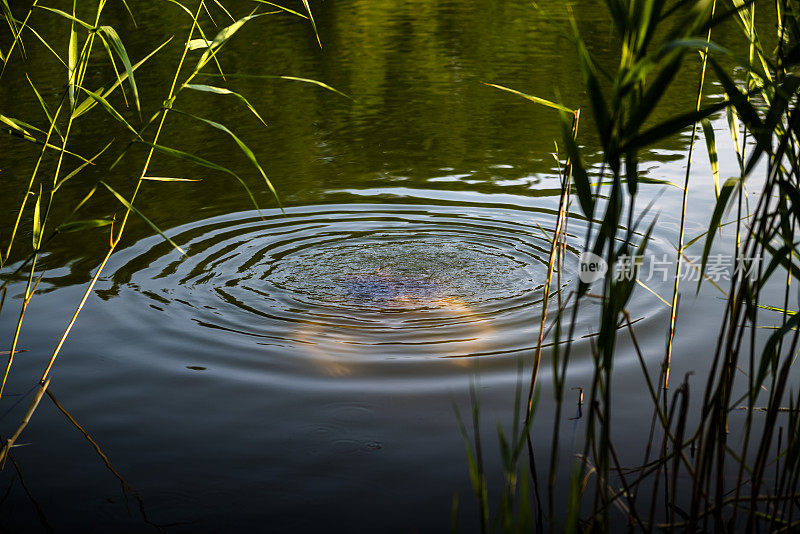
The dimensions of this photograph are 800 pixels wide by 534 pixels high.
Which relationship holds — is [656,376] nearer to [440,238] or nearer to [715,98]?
[440,238]

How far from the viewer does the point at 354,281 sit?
13.4ft

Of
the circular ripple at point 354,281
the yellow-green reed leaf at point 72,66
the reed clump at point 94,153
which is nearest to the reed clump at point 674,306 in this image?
the reed clump at point 94,153

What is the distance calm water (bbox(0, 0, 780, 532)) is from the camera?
2.44m

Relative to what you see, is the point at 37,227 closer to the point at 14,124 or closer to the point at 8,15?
the point at 14,124

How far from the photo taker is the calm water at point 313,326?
2439 mm

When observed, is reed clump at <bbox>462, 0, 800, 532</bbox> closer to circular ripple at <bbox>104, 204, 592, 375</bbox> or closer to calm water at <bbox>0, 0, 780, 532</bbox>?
calm water at <bbox>0, 0, 780, 532</bbox>

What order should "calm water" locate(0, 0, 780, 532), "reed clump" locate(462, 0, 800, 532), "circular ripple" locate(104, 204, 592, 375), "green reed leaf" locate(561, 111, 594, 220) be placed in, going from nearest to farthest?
1. "reed clump" locate(462, 0, 800, 532)
2. "green reed leaf" locate(561, 111, 594, 220)
3. "calm water" locate(0, 0, 780, 532)
4. "circular ripple" locate(104, 204, 592, 375)

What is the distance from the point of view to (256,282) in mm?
4070

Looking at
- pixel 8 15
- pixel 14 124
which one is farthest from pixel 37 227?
pixel 8 15

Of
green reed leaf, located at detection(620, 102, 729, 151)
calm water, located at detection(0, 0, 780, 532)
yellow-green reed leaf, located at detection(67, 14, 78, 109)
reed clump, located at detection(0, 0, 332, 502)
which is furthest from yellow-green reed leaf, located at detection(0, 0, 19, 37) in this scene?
green reed leaf, located at detection(620, 102, 729, 151)

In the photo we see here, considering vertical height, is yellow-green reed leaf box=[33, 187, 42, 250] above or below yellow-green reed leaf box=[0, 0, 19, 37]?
below

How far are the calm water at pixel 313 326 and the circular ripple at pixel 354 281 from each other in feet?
0.05

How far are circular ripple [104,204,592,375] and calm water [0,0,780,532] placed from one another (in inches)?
0.6

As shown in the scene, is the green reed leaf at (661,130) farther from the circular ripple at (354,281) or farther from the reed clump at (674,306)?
the circular ripple at (354,281)
